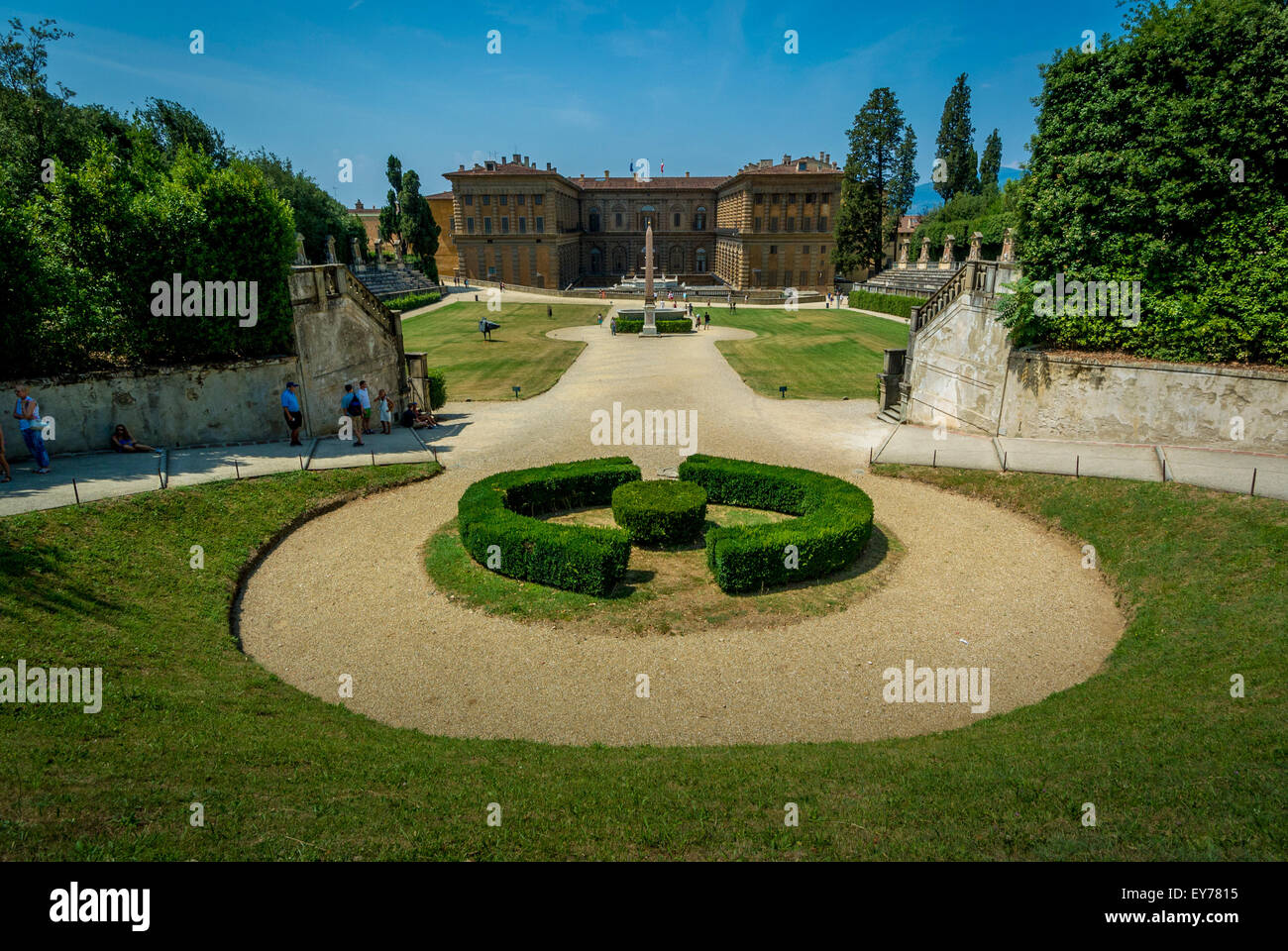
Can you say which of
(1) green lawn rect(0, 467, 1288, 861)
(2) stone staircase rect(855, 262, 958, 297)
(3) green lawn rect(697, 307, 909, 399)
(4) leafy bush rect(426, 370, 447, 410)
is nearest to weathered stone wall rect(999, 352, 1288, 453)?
(1) green lawn rect(0, 467, 1288, 861)

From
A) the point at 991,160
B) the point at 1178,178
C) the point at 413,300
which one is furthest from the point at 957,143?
Answer: the point at 1178,178

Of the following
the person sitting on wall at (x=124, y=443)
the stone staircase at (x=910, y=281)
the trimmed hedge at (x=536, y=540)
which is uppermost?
the stone staircase at (x=910, y=281)

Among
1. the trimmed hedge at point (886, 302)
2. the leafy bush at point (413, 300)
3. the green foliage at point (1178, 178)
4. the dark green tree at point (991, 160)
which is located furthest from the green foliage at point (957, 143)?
the green foliage at point (1178, 178)

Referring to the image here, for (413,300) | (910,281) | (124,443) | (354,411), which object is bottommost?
→ (124,443)

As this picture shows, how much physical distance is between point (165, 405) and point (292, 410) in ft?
9.99

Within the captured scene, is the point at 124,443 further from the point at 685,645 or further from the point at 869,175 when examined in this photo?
the point at 869,175

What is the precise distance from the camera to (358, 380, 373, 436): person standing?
70.3ft

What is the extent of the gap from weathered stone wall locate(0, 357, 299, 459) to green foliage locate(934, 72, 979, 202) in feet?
255

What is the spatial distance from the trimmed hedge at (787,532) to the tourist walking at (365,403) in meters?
11.1

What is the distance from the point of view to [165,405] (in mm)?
18938

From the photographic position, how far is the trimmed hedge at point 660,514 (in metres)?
14.8

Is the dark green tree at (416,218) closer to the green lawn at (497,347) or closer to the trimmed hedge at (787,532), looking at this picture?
the green lawn at (497,347)
